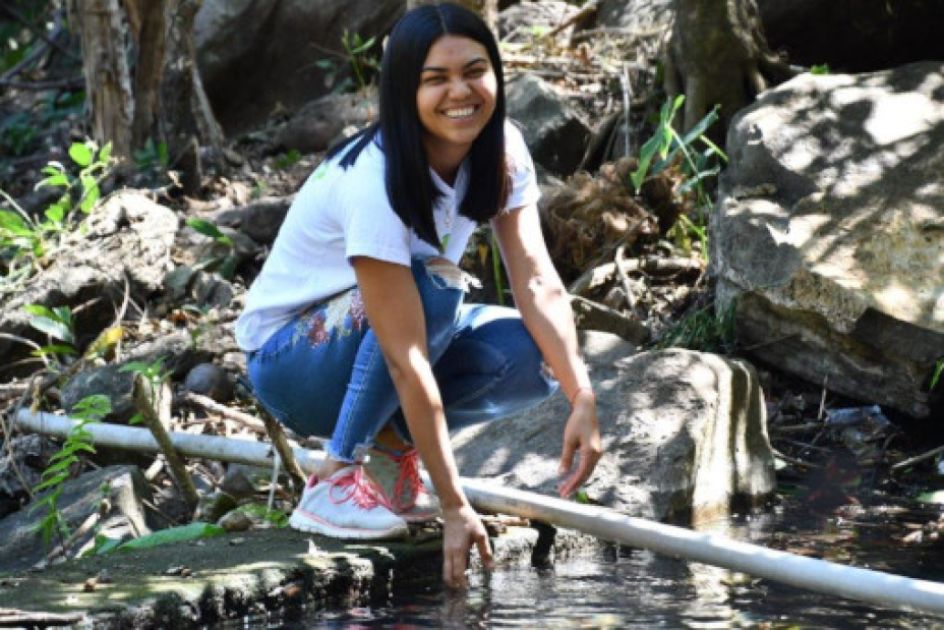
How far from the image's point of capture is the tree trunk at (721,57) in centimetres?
637

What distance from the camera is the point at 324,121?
8516mm

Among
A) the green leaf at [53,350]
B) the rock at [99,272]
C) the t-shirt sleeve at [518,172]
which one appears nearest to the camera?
the t-shirt sleeve at [518,172]

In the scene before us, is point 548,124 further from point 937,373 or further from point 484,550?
point 484,550

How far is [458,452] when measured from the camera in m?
4.43

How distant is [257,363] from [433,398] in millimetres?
638

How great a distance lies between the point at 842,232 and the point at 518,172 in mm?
2061

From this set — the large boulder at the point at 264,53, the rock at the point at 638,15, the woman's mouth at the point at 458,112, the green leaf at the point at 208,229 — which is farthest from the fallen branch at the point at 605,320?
the large boulder at the point at 264,53

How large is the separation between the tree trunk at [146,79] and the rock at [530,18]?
Result: 172 centimetres

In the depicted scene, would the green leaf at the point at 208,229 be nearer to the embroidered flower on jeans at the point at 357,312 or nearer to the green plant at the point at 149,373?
the green plant at the point at 149,373

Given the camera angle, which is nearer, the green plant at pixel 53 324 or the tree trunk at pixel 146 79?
the green plant at pixel 53 324

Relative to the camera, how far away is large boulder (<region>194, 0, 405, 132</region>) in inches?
380

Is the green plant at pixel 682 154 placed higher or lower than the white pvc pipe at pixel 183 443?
higher

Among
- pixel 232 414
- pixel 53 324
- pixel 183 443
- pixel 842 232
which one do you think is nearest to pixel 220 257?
pixel 53 324

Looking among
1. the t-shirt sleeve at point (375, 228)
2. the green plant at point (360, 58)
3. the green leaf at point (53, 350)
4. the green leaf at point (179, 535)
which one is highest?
the green plant at point (360, 58)
